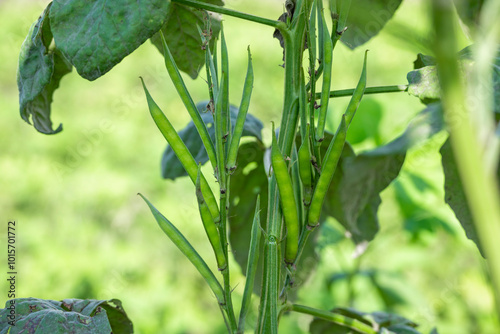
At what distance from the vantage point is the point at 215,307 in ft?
6.51

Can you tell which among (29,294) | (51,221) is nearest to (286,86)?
(29,294)

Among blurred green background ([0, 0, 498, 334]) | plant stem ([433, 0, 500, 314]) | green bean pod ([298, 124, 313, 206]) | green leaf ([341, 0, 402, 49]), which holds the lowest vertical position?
blurred green background ([0, 0, 498, 334])

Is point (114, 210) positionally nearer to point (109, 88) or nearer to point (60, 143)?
point (60, 143)

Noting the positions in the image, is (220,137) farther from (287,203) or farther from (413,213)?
(413,213)

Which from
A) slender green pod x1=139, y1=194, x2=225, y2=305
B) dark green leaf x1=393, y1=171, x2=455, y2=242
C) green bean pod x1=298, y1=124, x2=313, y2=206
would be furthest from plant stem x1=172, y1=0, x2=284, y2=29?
dark green leaf x1=393, y1=171, x2=455, y2=242

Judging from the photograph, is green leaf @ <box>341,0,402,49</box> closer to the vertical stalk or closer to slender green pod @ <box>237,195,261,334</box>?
the vertical stalk

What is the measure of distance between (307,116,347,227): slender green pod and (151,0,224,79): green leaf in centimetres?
28

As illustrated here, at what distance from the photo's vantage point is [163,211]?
2.15 metres

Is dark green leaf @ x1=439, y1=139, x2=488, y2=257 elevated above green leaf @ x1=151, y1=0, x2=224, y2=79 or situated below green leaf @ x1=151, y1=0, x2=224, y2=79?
below

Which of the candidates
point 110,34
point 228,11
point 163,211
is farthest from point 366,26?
point 163,211

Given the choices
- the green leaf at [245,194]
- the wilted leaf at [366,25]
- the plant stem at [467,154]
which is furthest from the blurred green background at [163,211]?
the plant stem at [467,154]

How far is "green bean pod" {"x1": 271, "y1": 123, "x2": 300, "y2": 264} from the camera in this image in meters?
0.55

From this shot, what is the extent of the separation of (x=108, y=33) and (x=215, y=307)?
5.13ft

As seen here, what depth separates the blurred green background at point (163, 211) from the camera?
1485 mm
